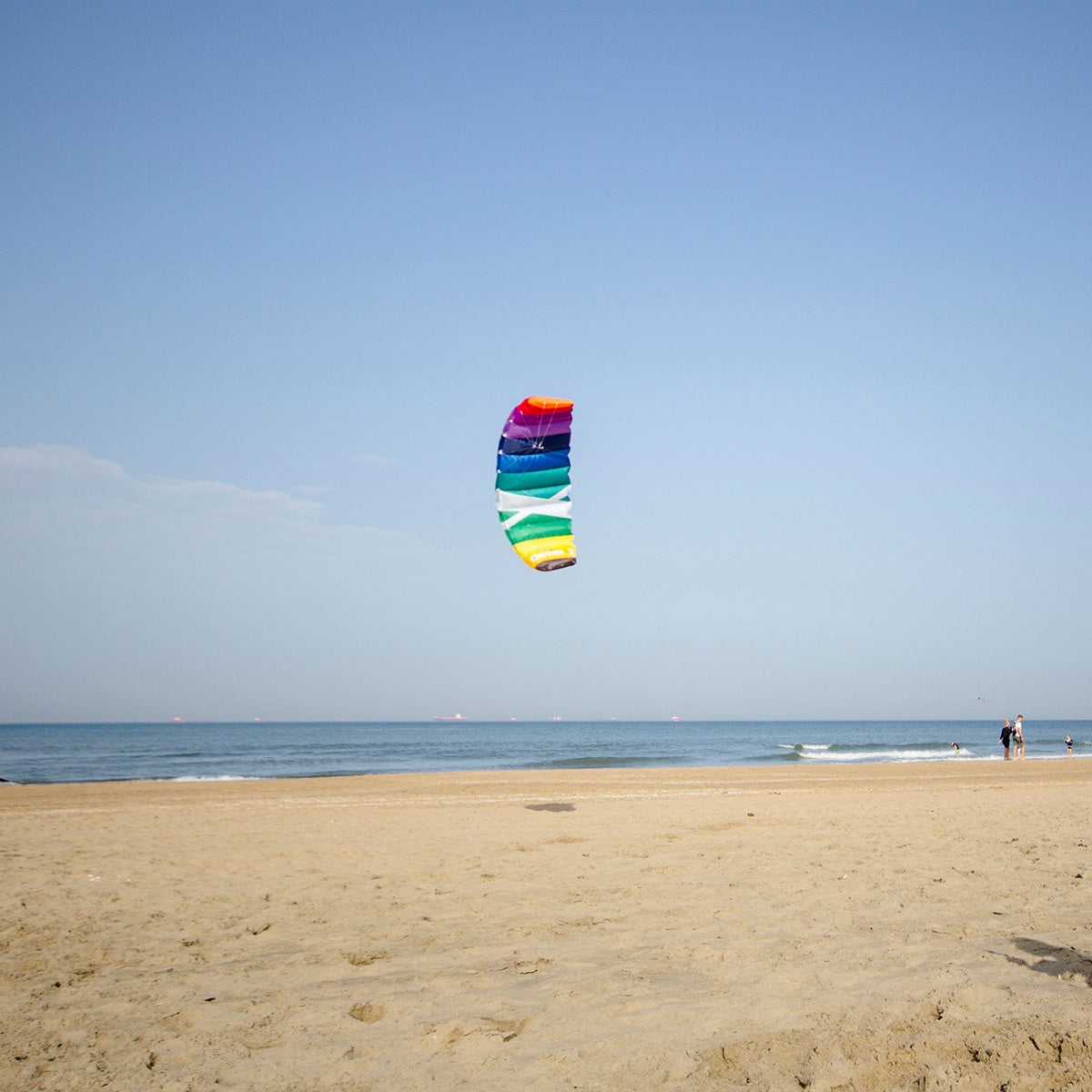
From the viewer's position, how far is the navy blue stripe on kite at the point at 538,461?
8.75m

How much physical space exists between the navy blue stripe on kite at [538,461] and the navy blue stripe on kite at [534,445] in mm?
39

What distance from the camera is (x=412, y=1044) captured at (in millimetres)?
3832

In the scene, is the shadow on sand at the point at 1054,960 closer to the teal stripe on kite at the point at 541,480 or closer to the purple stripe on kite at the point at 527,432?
the teal stripe on kite at the point at 541,480

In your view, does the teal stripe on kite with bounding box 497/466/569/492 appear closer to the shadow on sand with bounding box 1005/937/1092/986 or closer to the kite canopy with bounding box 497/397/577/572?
the kite canopy with bounding box 497/397/577/572

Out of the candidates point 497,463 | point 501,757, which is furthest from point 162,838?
point 501,757

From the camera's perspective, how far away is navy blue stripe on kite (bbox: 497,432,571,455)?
8.68 metres

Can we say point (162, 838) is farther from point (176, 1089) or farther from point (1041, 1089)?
point (1041, 1089)

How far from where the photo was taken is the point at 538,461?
8.83 metres

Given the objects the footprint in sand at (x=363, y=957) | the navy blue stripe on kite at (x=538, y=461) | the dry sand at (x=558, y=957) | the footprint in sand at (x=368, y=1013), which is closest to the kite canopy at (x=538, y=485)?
the navy blue stripe on kite at (x=538, y=461)

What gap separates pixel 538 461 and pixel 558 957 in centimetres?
496

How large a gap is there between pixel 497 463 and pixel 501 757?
34535mm

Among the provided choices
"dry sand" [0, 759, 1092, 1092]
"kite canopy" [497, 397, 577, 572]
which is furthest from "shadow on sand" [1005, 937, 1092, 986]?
"kite canopy" [497, 397, 577, 572]

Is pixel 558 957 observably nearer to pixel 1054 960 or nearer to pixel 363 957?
pixel 363 957

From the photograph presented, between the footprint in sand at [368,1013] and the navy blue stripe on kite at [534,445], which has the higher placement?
the navy blue stripe on kite at [534,445]
